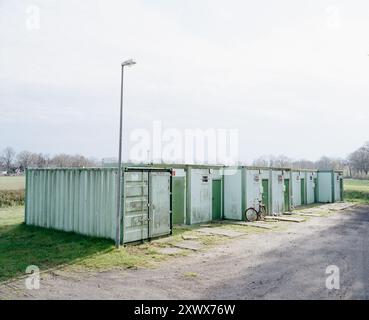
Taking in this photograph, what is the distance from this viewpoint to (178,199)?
16.0 metres

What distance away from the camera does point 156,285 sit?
7504mm

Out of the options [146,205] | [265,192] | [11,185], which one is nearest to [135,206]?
[146,205]

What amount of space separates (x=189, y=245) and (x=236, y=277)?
3656 millimetres

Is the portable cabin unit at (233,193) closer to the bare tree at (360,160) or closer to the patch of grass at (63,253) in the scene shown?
the patch of grass at (63,253)

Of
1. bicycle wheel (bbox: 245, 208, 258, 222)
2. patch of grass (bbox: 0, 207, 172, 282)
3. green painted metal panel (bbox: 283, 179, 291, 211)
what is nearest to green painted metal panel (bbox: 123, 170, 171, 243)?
patch of grass (bbox: 0, 207, 172, 282)

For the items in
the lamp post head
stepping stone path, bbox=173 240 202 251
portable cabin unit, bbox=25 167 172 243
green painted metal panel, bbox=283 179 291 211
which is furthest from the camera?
green painted metal panel, bbox=283 179 291 211

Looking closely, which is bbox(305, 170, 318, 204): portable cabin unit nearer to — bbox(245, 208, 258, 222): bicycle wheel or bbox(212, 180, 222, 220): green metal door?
bbox(245, 208, 258, 222): bicycle wheel

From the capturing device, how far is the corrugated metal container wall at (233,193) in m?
18.1

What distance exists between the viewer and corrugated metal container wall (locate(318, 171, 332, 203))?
29047 mm

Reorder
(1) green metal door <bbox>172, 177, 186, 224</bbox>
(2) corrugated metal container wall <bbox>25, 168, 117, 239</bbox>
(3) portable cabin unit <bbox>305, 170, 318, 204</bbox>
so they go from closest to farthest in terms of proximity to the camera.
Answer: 1. (2) corrugated metal container wall <bbox>25, 168, 117, 239</bbox>
2. (1) green metal door <bbox>172, 177, 186, 224</bbox>
3. (3) portable cabin unit <bbox>305, 170, 318, 204</bbox>

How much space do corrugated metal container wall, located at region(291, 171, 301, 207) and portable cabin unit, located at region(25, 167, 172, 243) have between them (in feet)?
48.3
